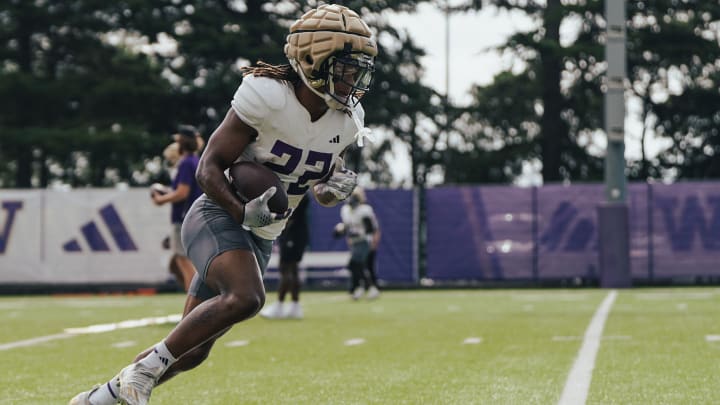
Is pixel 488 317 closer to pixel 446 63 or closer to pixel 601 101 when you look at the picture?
pixel 601 101

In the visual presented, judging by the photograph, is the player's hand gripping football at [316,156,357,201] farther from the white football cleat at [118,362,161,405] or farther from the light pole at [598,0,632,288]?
the light pole at [598,0,632,288]

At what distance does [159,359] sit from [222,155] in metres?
0.90

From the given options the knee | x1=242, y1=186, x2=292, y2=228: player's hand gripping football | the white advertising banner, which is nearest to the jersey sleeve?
x1=242, y1=186, x2=292, y2=228: player's hand gripping football

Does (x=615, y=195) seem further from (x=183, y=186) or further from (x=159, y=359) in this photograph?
(x=159, y=359)

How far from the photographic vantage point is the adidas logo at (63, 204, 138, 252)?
22.6m

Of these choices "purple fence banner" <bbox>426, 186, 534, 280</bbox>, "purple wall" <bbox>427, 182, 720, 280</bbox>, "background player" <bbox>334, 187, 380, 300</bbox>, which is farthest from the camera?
"purple fence banner" <bbox>426, 186, 534, 280</bbox>

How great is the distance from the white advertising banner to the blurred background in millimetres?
26

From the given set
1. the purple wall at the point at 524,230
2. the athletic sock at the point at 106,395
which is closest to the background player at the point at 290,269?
the athletic sock at the point at 106,395

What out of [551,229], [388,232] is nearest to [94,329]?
[388,232]

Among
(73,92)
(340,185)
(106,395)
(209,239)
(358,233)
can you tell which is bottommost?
(106,395)

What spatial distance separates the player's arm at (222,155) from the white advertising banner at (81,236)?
17.6m

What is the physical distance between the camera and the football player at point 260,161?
16.2 feet

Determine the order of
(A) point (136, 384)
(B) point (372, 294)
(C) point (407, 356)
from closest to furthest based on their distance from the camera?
(A) point (136, 384)
(C) point (407, 356)
(B) point (372, 294)

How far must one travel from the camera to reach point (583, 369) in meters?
7.24
